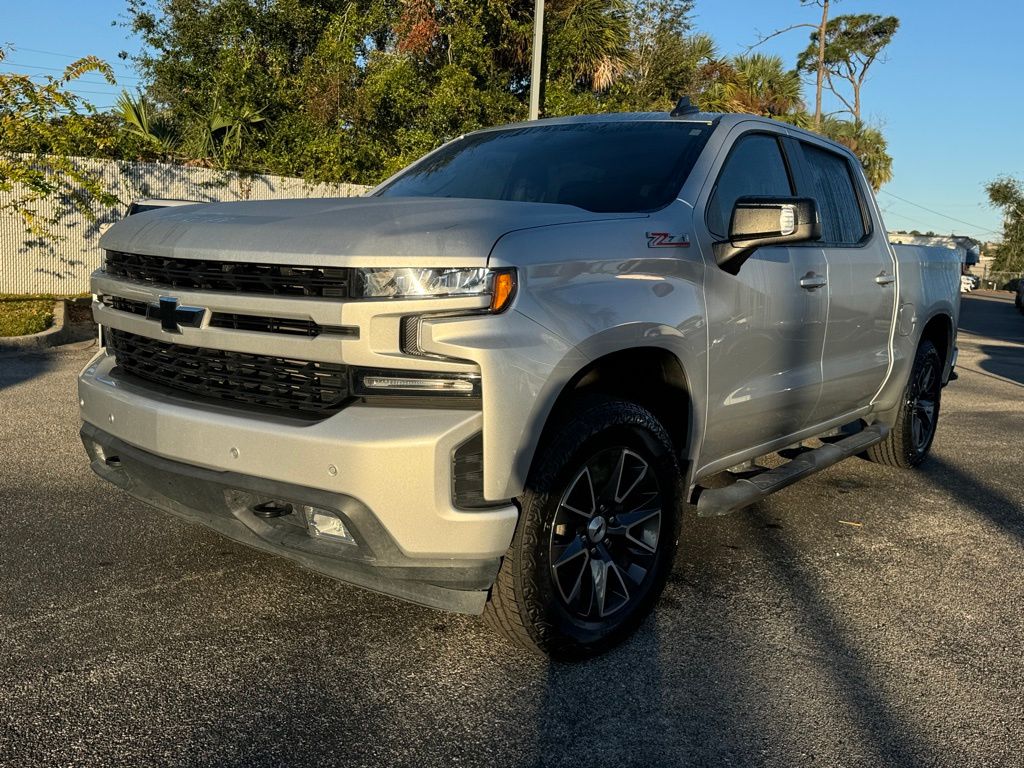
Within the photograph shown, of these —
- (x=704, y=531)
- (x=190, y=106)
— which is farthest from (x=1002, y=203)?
(x=704, y=531)

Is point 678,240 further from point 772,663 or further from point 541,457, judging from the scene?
point 772,663

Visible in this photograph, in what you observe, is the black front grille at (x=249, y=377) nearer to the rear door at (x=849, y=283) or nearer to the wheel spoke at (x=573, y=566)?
the wheel spoke at (x=573, y=566)

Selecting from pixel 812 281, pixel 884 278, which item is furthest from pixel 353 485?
pixel 884 278

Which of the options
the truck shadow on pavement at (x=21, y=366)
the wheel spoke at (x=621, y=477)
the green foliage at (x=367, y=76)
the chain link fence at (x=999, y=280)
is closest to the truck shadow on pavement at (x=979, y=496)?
the wheel spoke at (x=621, y=477)

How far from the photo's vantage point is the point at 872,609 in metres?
3.89

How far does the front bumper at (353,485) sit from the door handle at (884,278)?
9.96ft

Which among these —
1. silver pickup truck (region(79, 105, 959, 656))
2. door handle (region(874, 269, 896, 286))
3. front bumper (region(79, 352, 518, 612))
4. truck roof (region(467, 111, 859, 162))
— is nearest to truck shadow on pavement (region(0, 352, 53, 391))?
silver pickup truck (region(79, 105, 959, 656))

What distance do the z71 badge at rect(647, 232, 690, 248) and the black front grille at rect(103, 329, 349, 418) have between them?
121cm

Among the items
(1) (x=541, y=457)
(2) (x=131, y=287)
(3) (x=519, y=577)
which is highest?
(2) (x=131, y=287)

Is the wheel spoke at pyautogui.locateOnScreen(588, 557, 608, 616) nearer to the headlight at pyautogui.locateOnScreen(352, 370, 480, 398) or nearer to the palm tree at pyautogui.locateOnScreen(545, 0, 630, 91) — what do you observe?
the headlight at pyautogui.locateOnScreen(352, 370, 480, 398)

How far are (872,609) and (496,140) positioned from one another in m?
2.63

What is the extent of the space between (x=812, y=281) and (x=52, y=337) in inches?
339

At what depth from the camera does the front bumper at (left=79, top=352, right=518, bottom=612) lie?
108 inches

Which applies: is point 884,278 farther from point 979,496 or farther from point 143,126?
point 143,126
